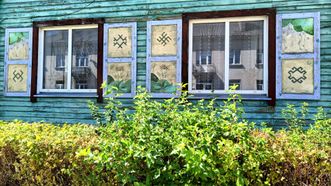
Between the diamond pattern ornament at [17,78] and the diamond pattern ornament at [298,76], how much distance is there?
575 cm

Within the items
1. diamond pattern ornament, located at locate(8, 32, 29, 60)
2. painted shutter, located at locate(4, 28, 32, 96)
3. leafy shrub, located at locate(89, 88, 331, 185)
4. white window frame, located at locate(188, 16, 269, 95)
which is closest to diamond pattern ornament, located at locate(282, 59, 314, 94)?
white window frame, located at locate(188, 16, 269, 95)

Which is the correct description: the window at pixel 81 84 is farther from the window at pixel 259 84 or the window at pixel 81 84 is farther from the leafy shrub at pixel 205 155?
the leafy shrub at pixel 205 155

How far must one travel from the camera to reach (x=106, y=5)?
317 inches

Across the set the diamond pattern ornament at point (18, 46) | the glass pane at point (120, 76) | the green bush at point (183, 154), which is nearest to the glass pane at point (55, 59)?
the diamond pattern ornament at point (18, 46)

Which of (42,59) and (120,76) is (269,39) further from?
(42,59)

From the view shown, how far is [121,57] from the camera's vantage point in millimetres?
7840

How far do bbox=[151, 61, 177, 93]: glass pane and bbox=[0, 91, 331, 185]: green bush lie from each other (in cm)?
390

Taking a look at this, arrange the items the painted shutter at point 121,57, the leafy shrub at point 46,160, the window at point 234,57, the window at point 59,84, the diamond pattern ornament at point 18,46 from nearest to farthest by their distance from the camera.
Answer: the leafy shrub at point 46,160 < the window at point 234,57 < the painted shutter at point 121,57 < the window at point 59,84 < the diamond pattern ornament at point 18,46

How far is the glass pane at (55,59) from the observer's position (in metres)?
8.52

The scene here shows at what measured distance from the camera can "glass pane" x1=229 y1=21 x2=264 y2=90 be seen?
7.21 metres

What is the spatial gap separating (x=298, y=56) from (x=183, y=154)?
4.70 meters

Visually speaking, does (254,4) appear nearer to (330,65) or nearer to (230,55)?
(230,55)

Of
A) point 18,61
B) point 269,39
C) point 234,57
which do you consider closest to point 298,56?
point 269,39

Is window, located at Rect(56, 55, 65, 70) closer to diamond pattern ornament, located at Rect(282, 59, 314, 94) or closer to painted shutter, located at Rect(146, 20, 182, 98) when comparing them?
painted shutter, located at Rect(146, 20, 182, 98)
